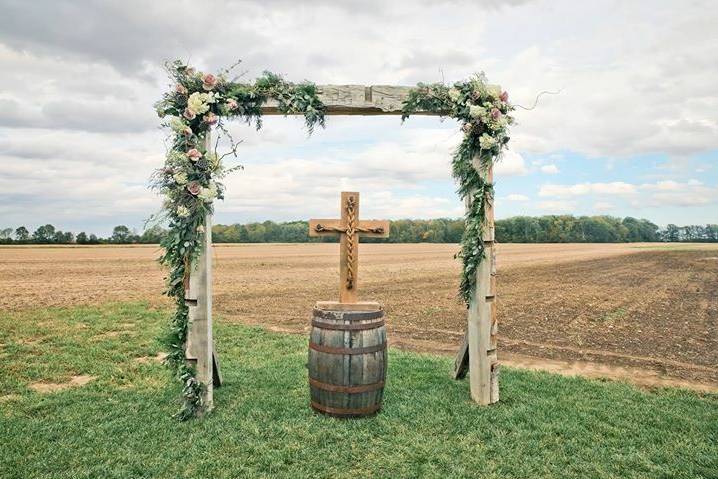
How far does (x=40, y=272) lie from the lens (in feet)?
84.6

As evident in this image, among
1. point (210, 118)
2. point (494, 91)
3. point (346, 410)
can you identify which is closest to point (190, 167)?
point (210, 118)

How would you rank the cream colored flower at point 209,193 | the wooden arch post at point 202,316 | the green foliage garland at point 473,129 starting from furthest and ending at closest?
the green foliage garland at point 473,129, the wooden arch post at point 202,316, the cream colored flower at point 209,193

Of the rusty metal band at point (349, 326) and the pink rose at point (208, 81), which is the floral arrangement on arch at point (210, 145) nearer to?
the pink rose at point (208, 81)

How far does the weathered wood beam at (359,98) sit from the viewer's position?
634 cm

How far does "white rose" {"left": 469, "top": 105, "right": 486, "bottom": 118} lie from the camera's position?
6.26 metres

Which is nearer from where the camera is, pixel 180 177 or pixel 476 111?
pixel 180 177

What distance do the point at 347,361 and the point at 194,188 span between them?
2693 millimetres

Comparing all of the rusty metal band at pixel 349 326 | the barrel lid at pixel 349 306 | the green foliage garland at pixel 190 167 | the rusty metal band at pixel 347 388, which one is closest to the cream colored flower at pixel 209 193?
the green foliage garland at pixel 190 167

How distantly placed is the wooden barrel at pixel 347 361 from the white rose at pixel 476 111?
9.11ft

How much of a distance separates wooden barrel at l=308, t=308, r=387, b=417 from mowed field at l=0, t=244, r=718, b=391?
405cm

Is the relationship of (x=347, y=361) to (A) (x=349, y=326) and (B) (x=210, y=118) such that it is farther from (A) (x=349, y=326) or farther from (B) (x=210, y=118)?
(B) (x=210, y=118)

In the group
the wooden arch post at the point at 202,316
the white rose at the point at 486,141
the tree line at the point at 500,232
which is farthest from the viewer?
the tree line at the point at 500,232

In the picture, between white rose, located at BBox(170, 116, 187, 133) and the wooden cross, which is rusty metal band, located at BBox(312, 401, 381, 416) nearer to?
the wooden cross

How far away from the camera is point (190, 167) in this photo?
5.88 m
